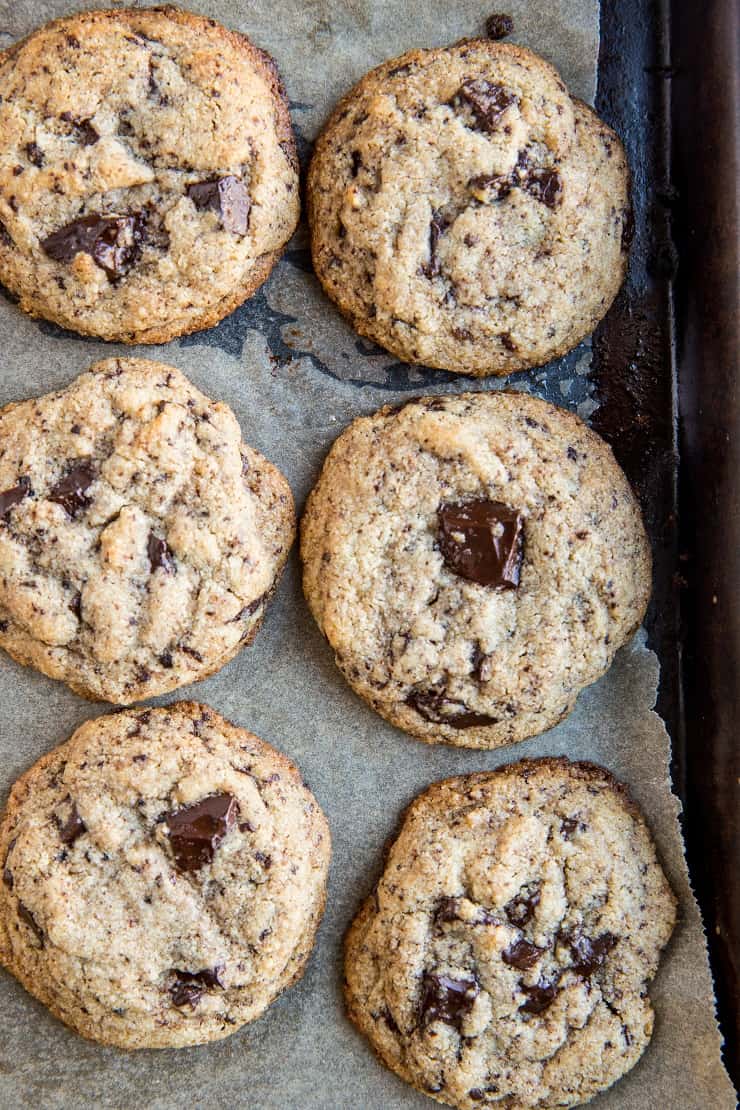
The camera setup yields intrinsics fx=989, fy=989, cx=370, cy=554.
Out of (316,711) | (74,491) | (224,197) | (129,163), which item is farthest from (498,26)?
(316,711)

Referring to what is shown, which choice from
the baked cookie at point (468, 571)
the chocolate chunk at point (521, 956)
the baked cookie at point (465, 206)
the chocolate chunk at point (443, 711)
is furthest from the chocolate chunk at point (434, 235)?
the chocolate chunk at point (521, 956)

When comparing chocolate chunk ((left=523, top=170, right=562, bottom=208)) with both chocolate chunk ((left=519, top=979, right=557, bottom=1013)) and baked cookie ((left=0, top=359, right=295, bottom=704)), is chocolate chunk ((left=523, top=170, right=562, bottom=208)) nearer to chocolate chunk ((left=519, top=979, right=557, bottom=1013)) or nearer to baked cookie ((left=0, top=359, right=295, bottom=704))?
baked cookie ((left=0, top=359, right=295, bottom=704))

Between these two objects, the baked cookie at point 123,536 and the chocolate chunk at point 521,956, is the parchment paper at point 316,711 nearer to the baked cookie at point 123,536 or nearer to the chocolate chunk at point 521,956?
the baked cookie at point 123,536

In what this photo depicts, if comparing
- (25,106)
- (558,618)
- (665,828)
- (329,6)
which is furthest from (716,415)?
(25,106)

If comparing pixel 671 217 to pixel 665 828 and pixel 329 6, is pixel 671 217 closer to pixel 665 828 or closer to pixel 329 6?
pixel 329 6

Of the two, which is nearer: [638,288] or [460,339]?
[460,339]

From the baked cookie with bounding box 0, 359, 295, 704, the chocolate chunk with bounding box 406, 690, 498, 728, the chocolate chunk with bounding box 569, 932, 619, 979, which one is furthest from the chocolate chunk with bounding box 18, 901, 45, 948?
the chocolate chunk with bounding box 569, 932, 619, 979

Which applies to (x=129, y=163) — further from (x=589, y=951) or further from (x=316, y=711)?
(x=589, y=951)
